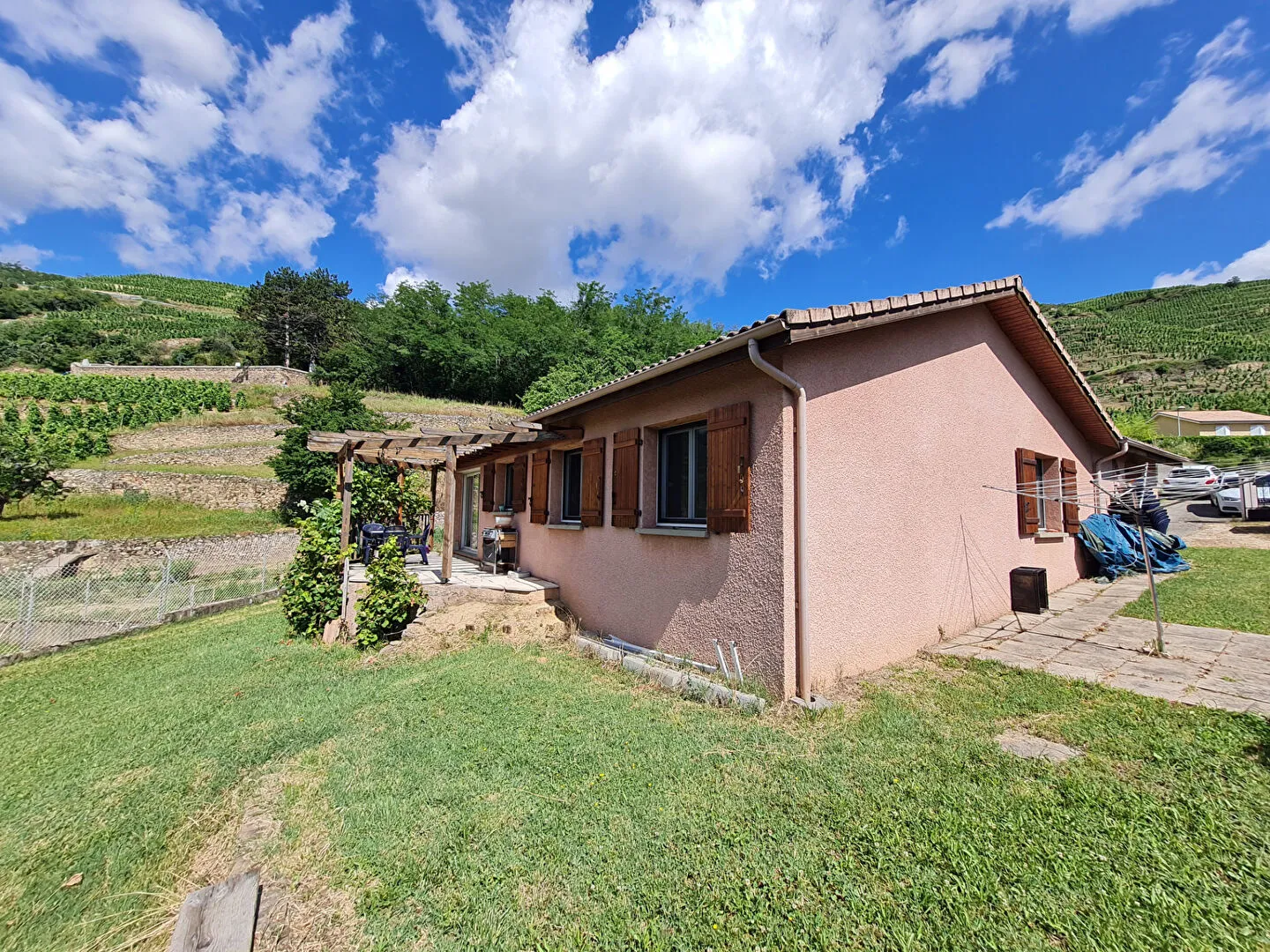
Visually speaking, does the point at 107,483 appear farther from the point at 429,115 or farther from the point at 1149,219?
the point at 1149,219

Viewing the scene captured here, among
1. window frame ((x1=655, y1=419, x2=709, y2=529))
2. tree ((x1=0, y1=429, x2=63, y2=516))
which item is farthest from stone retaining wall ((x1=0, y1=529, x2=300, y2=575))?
window frame ((x1=655, y1=419, x2=709, y2=529))

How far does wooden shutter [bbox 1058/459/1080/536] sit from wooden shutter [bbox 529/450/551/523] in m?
9.36

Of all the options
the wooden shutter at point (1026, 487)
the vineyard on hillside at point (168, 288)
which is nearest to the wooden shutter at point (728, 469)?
the wooden shutter at point (1026, 487)

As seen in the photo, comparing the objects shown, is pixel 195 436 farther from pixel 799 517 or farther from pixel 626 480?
pixel 799 517

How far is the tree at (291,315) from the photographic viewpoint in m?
48.3

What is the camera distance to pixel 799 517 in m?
4.68

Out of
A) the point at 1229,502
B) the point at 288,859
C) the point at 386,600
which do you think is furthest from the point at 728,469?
the point at 1229,502

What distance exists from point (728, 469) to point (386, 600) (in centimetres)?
544

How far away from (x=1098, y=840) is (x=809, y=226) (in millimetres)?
15080

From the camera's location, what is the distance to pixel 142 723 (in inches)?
199

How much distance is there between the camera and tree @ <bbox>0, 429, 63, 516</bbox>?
15570 millimetres

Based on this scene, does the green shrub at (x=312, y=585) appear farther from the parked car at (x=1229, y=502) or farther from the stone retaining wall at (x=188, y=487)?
the parked car at (x=1229, y=502)

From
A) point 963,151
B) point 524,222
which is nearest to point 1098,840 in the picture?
point 963,151

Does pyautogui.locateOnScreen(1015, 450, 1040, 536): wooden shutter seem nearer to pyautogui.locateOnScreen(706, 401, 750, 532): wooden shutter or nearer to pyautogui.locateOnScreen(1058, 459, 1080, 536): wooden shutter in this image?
pyautogui.locateOnScreen(1058, 459, 1080, 536): wooden shutter
